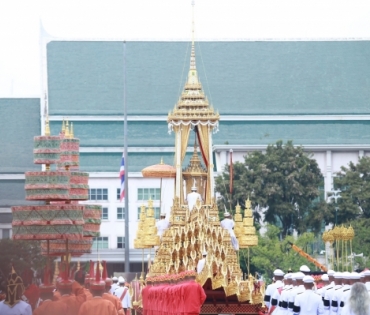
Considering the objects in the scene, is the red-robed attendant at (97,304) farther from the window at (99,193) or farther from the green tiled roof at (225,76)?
the green tiled roof at (225,76)

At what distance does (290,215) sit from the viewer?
211 feet

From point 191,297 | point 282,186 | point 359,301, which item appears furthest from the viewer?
point 282,186

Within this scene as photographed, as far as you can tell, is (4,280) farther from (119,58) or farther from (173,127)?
(119,58)

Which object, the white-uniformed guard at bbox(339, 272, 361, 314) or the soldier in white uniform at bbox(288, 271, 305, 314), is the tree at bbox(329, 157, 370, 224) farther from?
the white-uniformed guard at bbox(339, 272, 361, 314)

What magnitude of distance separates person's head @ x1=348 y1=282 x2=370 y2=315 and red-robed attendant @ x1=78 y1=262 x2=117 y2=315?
2.72 m

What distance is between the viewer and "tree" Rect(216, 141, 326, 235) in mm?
62875

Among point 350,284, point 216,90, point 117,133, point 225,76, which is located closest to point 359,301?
point 350,284

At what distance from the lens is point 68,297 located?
18078mm

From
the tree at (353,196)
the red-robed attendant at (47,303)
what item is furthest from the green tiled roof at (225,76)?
the red-robed attendant at (47,303)

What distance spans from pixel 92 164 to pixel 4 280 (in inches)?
2680

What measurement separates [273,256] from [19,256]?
1582 inches

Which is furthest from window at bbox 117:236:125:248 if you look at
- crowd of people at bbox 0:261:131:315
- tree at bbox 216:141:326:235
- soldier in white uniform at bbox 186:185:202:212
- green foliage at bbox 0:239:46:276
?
green foliage at bbox 0:239:46:276

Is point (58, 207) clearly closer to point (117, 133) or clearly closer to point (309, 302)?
point (309, 302)

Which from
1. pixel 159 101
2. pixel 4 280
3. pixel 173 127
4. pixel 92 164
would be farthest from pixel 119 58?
pixel 4 280
